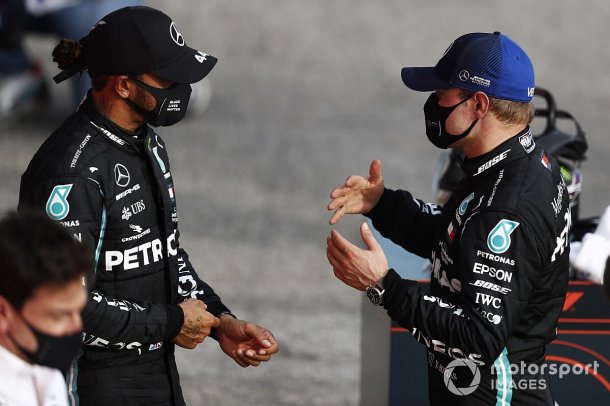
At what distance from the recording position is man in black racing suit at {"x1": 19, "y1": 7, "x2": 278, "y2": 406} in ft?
11.9

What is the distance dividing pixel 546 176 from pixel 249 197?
16.7 feet

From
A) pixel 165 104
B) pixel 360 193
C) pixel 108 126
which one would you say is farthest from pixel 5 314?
pixel 360 193

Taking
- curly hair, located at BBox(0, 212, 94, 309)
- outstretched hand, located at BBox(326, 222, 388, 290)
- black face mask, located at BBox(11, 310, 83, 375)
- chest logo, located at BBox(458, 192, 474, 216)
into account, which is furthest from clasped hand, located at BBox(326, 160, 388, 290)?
curly hair, located at BBox(0, 212, 94, 309)

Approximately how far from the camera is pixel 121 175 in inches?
→ 148

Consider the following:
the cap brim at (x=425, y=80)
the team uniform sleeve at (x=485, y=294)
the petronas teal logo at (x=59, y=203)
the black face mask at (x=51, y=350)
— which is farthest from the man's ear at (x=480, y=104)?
the black face mask at (x=51, y=350)

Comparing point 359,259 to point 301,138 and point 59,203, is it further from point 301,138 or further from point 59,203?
point 301,138

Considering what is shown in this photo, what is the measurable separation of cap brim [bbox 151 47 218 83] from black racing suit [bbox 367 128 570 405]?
1.05 meters

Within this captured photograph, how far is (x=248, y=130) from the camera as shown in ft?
32.4

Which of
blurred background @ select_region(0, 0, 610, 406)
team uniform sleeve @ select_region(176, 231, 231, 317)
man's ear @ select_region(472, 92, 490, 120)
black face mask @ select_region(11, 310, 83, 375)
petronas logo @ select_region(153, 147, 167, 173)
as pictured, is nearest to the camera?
black face mask @ select_region(11, 310, 83, 375)

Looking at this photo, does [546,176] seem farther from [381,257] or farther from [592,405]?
[592,405]

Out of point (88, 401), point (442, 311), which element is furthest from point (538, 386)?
point (88, 401)

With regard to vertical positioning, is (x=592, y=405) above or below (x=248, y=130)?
below

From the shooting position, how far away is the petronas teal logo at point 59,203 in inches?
139

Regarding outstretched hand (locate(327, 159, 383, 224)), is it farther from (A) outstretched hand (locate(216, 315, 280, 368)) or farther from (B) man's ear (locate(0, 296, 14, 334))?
(B) man's ear (locate(0, 296, 14, 334))
